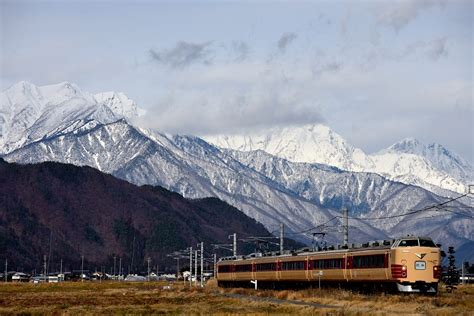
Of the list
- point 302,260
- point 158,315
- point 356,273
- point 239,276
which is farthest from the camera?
point 239,276

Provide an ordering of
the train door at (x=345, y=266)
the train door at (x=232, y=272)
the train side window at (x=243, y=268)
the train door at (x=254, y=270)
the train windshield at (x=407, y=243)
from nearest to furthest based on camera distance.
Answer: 1. the train windshield at (x=407, y=243)
2. the train door at (x=345, y=266)
3. the train door at (x=254, y=270)
4. the train side window at (x=243, y=268)
5. the train door at (x=232, y=272)

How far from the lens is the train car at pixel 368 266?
76250 millimetres

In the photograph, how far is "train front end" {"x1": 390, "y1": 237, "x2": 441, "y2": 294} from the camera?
249 feet

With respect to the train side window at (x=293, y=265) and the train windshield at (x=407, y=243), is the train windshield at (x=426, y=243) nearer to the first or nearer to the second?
the train windshield at (x=407, y=243)

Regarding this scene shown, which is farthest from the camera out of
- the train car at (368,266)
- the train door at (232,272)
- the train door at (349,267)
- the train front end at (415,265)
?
the train door at (232,272)

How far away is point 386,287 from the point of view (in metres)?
78.8

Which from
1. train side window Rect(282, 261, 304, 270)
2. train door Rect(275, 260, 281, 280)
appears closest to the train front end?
train side window Rect(282, 261, 304, 270)

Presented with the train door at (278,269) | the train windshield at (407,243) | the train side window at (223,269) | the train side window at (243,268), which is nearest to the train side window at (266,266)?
the train door at (278,269)

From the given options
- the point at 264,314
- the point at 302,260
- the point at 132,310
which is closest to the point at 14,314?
the point at 132,310

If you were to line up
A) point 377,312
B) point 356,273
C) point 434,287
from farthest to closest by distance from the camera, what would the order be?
point 356,273, point 434,287, point 377,312

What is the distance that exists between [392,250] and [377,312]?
60.8 feet

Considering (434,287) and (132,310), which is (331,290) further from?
(132,310)

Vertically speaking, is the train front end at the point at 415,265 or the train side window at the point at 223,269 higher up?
the train side window at the point at 223,269

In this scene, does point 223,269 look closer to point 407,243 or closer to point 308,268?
point 308,268
